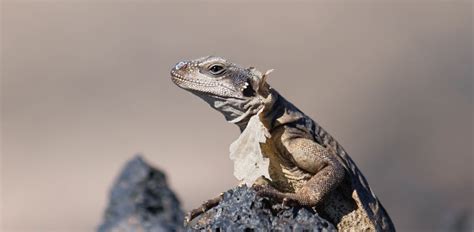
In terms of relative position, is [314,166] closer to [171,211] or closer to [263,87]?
[263,87]

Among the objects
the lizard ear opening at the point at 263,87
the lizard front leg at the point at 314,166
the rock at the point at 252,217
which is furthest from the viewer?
the lizard ear opening at the point at 263,87

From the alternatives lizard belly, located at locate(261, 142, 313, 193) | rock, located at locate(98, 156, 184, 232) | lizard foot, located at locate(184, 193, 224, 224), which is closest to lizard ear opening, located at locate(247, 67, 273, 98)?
lizard belly, located at locate(261, 142, 313, 193)

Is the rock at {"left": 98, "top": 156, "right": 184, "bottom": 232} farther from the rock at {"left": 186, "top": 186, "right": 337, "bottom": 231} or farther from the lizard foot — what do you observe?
the lizard foot

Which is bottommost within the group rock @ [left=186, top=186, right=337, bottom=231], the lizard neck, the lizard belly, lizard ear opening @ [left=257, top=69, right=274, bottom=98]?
rock @ [left=186, top=186, right=337, bottom=231]

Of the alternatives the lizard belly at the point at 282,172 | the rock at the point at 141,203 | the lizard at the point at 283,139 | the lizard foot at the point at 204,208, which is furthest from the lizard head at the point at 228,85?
the rock at the point at 141,203

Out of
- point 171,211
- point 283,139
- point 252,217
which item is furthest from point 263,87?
Answer: point 171,211

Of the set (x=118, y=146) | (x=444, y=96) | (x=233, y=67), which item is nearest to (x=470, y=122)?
(x=444, y=96)

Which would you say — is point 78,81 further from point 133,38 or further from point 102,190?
point 102,190

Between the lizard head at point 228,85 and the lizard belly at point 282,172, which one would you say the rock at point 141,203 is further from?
the lizard belly at point 282,172
